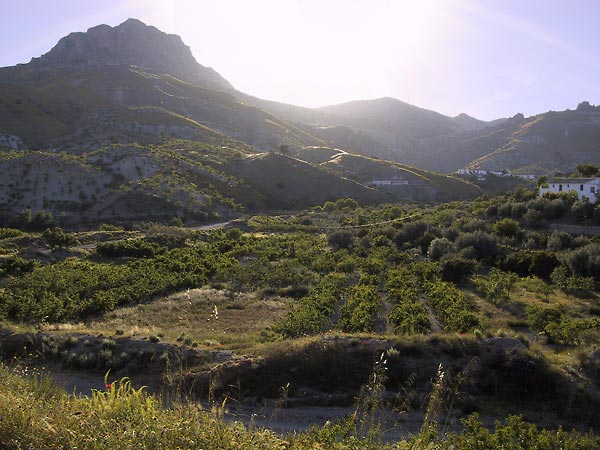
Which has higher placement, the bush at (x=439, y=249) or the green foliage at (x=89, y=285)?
the bush at (x=439, y=249)

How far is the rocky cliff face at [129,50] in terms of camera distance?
16221 centimetres

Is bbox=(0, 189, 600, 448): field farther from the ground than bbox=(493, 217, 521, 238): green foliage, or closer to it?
closer to it

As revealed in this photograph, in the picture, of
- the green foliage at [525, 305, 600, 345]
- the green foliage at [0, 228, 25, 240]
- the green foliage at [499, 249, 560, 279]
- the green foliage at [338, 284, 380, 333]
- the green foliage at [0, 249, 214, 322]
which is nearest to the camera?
the green foliage at [525, 305, 600, 345]

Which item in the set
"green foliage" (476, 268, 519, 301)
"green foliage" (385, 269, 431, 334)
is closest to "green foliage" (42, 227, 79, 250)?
"green foliage" (385, 269, 431, 334)

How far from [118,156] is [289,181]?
29.3m

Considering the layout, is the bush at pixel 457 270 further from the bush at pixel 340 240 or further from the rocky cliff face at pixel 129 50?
the rocky cliff face at pixel 129 50

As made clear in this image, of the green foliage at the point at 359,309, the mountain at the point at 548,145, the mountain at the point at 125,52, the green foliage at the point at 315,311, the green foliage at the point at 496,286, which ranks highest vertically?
the mountain at the point at 125,52

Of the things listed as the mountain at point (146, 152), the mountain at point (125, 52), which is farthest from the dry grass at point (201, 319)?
the mountain at point (125, 52)

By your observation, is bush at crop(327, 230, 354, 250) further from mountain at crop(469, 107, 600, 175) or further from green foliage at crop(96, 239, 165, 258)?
mountain at crop(469, 107, 600, 175)

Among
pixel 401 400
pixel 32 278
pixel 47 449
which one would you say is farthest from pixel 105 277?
pixel 47 449

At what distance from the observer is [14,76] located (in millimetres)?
139500

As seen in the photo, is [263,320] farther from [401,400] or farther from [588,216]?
[588,216]

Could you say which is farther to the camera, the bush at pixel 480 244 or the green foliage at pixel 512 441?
the bush at pixel 480 244

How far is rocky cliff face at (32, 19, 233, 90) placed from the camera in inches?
6386
